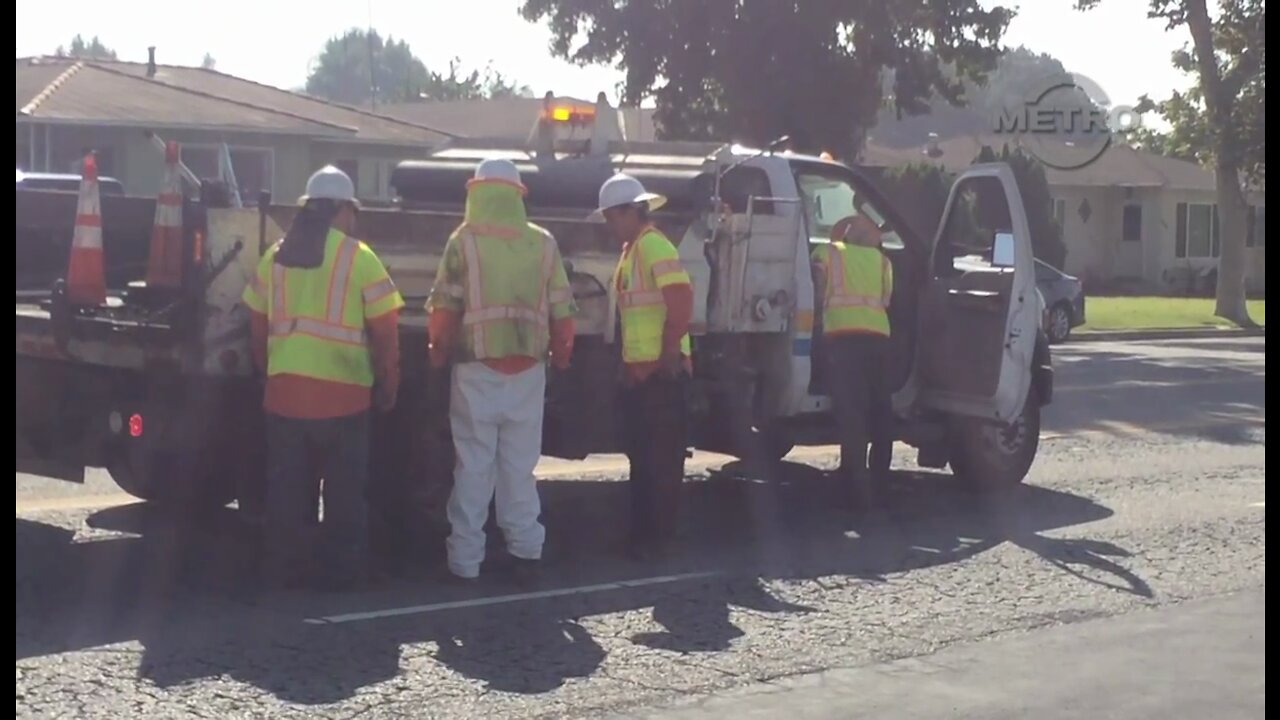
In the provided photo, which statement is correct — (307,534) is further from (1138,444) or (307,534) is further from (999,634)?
(1138,444)

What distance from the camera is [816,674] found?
7.16 m

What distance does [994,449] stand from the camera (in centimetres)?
1194

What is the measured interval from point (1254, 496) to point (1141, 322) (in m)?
24.4

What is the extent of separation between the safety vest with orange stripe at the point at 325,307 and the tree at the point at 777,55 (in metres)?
22.2

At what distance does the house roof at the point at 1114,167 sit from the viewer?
52.2 metres

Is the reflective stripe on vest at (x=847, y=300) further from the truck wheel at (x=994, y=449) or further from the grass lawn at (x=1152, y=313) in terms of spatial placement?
the grass lawn at (x=1152, y=313)

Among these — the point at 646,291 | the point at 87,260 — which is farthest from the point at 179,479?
the point at 646,291

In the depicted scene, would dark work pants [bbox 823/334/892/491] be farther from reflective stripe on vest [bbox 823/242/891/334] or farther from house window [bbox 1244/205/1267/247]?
house window [bbox 1244/205/1267/247]

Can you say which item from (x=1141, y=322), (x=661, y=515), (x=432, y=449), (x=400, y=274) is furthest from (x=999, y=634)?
(x=1141, y=322)

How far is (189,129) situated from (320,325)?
879 inches

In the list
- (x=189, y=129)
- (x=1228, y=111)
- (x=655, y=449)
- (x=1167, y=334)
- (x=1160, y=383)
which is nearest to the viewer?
(x=655, y=449)

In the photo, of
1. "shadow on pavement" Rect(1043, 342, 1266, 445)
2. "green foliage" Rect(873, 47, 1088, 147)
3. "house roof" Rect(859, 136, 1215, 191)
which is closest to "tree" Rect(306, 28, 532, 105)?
"green foliage" Rect(873, 47, 1088, 147)

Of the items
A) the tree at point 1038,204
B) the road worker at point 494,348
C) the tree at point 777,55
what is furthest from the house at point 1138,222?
the road worker at point 494,348

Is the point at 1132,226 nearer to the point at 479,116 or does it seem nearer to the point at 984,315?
the point at 479,116
